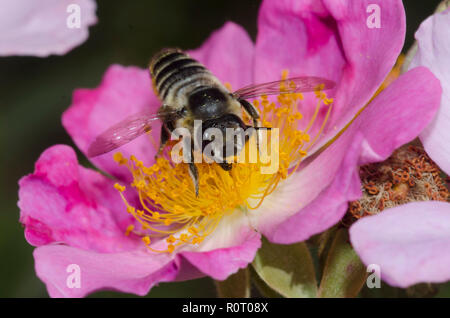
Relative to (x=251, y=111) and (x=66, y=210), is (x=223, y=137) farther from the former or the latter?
(x=66, y=210)

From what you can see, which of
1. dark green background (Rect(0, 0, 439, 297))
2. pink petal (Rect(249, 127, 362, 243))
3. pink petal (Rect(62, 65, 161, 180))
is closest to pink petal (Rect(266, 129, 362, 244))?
pink petal (Rect(249, 127, 362, 243))

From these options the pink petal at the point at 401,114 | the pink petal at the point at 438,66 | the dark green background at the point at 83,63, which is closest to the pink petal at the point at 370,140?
the pink petal at the point at 401,114

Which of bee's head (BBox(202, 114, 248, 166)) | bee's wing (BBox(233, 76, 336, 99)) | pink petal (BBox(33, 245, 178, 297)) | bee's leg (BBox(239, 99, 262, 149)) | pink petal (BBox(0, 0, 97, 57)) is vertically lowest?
pink petal (BBox(33, 245, 178, 297))

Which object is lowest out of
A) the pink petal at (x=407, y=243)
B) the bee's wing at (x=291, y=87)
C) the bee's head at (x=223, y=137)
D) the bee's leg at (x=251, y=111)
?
the pink petal at (x=407, y=243)

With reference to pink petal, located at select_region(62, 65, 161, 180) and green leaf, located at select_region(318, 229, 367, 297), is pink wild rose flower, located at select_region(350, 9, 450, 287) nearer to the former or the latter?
green leaf, located at select_region(318, 229, 367, 297)

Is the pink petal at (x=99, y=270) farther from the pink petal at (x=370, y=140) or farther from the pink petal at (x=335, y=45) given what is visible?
the pink petal at (x=335, y=45)

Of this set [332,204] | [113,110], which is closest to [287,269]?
[332,204]
